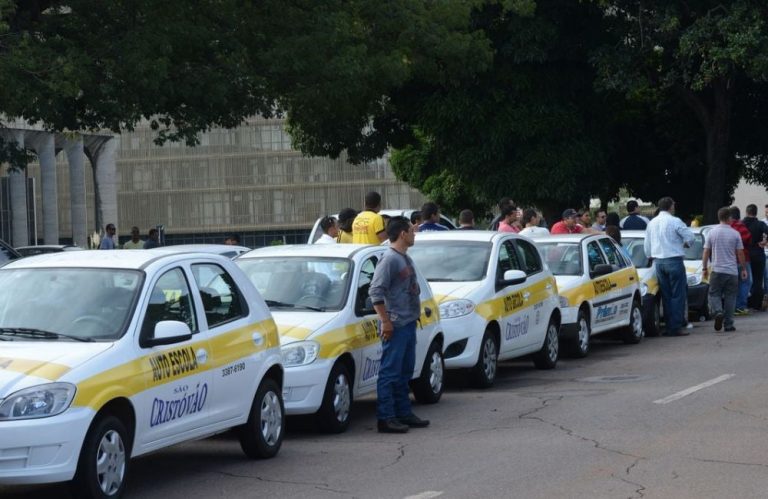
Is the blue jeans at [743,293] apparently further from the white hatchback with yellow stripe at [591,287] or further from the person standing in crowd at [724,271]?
the white hatchback with yellow stripe at [591,287]

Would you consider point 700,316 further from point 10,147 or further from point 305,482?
point 305,482

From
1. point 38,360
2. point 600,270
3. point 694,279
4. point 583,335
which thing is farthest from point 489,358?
point 694,279

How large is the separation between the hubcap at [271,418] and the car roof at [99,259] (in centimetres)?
137

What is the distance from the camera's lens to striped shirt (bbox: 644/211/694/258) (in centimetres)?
2117

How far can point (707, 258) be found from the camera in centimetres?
2217

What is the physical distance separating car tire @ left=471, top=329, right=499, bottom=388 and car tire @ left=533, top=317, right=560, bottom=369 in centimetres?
179

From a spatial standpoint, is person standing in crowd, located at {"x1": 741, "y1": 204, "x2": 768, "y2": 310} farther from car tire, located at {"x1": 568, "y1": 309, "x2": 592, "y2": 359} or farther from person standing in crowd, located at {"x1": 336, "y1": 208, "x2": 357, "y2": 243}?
person standing in crowd, located at {"x1": 336, "y1": 208, "x2": 357, "y2": 243}


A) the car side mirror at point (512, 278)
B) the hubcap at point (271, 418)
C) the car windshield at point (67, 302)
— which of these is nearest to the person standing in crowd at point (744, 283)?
the car side mirror at point (512, 278)

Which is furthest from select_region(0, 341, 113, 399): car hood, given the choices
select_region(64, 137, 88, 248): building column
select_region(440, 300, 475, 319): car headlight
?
select_region(64, 137, 88, 248): building column

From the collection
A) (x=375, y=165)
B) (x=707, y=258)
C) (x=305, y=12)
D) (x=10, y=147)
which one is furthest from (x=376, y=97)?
(x=375, y=165)

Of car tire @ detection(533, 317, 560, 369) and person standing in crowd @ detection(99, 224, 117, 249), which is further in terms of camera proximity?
person standing in crowd @ detection(99, 224, 117, 249)

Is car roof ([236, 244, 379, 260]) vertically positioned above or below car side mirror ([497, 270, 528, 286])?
above

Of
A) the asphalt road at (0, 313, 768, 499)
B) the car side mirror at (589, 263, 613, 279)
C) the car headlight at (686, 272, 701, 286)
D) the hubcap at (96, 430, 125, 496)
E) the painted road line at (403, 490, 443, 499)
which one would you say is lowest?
the asphalt road at (0, 313, 768, 499)

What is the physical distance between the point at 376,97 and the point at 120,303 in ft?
93.0
